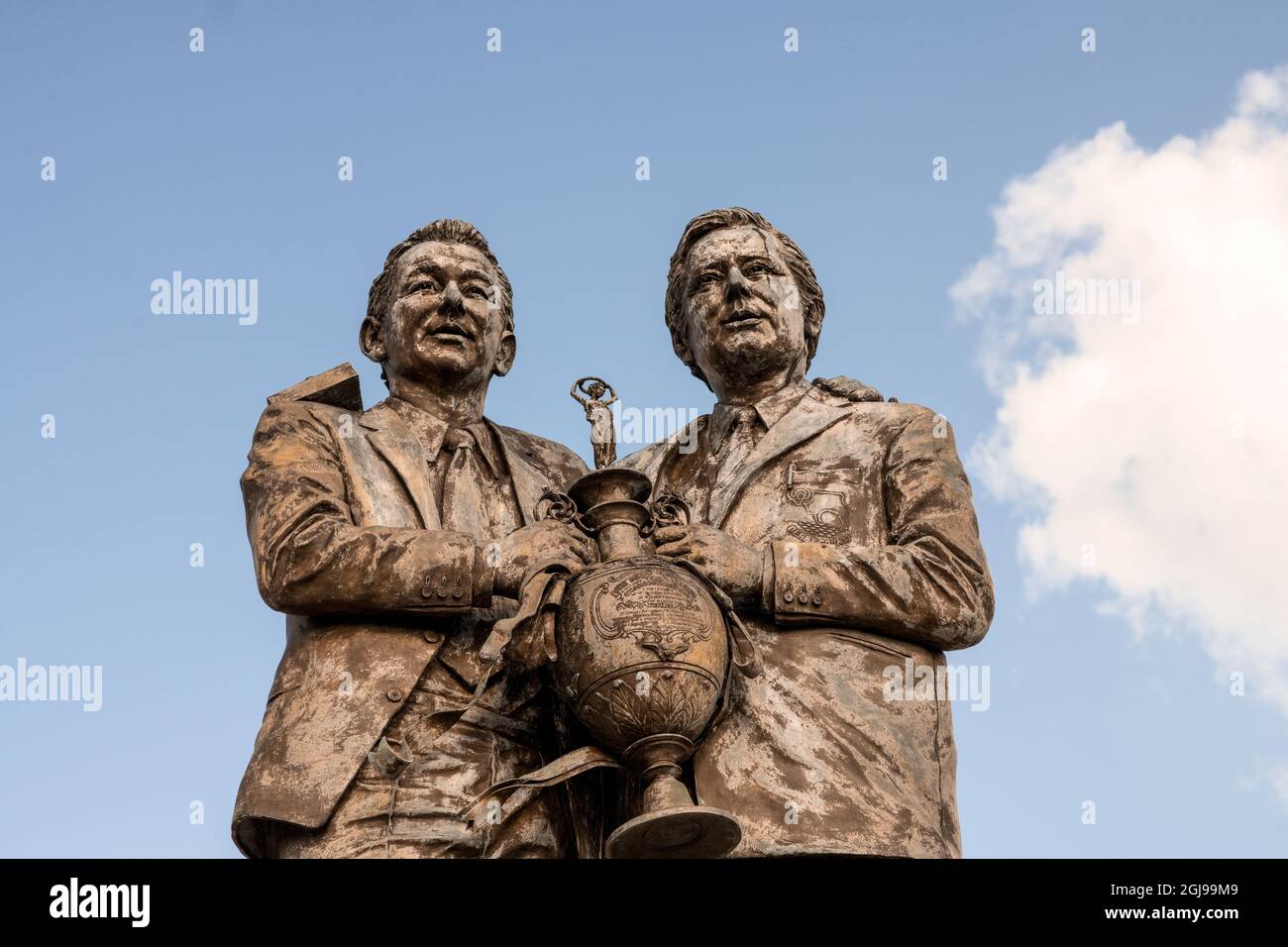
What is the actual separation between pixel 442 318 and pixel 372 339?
2.10 feet

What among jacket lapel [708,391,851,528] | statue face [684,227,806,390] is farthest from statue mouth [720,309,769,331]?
jacket lapel [708,391,851,528]

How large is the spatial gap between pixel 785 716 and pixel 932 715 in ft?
2.61

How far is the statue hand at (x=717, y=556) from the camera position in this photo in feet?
37.8

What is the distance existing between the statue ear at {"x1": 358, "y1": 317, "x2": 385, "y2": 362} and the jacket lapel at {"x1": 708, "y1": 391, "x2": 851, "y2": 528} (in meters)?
2.23

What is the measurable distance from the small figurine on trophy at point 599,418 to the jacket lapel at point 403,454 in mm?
991

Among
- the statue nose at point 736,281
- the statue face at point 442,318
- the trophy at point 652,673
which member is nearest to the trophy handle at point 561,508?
the trophy at point 652,673

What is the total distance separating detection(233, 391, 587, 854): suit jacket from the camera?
11359mm

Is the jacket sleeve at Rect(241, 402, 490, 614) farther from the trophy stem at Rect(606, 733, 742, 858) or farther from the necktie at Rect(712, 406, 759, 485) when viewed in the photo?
the necktie at Rect(712, 406, 759, 485)

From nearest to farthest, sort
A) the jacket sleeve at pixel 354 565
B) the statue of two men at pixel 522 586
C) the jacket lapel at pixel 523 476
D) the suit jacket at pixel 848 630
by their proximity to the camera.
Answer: the suit jacket at pixel 848 630
the statue of two men at pixel 522 586
the jacket sleeve at pixel 354 565
the jacket lapel at pixel 523 476

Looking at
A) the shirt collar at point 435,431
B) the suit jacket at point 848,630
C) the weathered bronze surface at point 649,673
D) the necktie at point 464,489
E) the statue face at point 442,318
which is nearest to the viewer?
the weathered bronze surface at point 649,673

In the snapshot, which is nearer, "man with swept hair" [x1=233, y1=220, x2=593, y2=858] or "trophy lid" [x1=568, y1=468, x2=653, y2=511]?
"man with swept hair" [x1=233, y1=220, x2=593, y2=858]

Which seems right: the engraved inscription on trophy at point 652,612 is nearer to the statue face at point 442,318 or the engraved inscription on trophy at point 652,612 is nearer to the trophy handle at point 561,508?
the trophy handle at point 561,508
